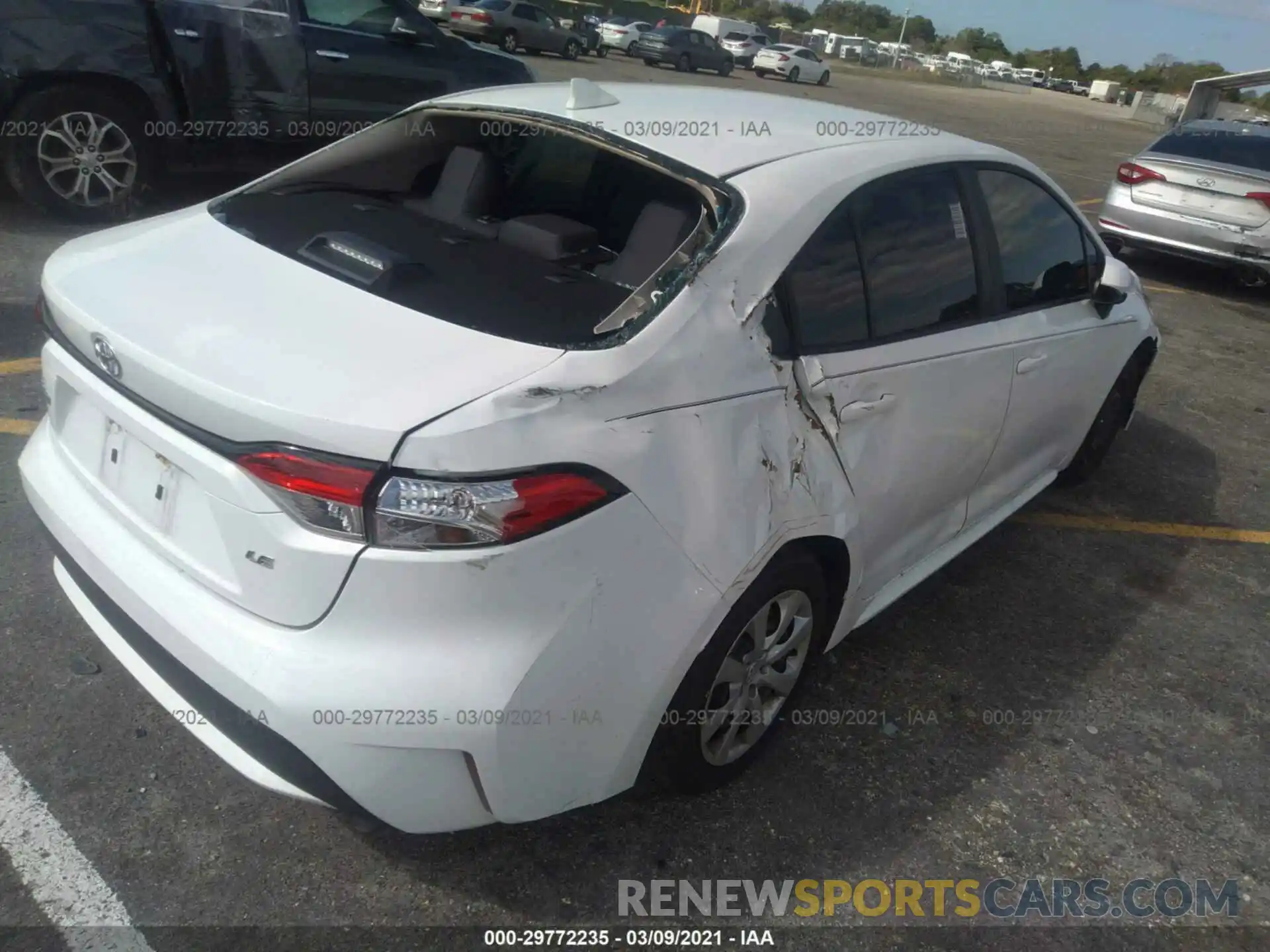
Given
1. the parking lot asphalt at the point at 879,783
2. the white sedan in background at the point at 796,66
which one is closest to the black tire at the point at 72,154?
the parking lot asphalt at the point at 879,783

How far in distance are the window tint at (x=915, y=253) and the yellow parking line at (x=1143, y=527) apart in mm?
1787

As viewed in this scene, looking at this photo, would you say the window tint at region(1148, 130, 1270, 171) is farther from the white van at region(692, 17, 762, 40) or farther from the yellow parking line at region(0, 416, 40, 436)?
the white van at region(692, 17, 762, 40)

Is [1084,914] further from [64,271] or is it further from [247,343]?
[64,271]

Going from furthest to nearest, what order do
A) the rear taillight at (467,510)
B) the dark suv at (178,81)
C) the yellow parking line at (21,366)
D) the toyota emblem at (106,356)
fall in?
the dark suv at (178,81) → the yellow parking line at (21,366) → the toyota emblem at (106,356) → the rear taillight at (467,510)

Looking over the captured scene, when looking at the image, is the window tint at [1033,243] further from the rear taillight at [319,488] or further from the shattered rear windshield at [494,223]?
the rear taillight at [319,488]

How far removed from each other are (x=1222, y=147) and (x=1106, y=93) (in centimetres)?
6486

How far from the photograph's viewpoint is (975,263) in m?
3.18

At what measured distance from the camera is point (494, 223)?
297 centimetres

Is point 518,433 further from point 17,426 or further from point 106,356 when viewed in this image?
point 17,426

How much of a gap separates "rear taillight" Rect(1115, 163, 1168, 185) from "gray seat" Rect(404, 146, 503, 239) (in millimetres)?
8155

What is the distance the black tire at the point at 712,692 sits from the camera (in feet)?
7.39

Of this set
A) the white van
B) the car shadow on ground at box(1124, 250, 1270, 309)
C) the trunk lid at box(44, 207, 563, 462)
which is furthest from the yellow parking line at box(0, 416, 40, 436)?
the white van
